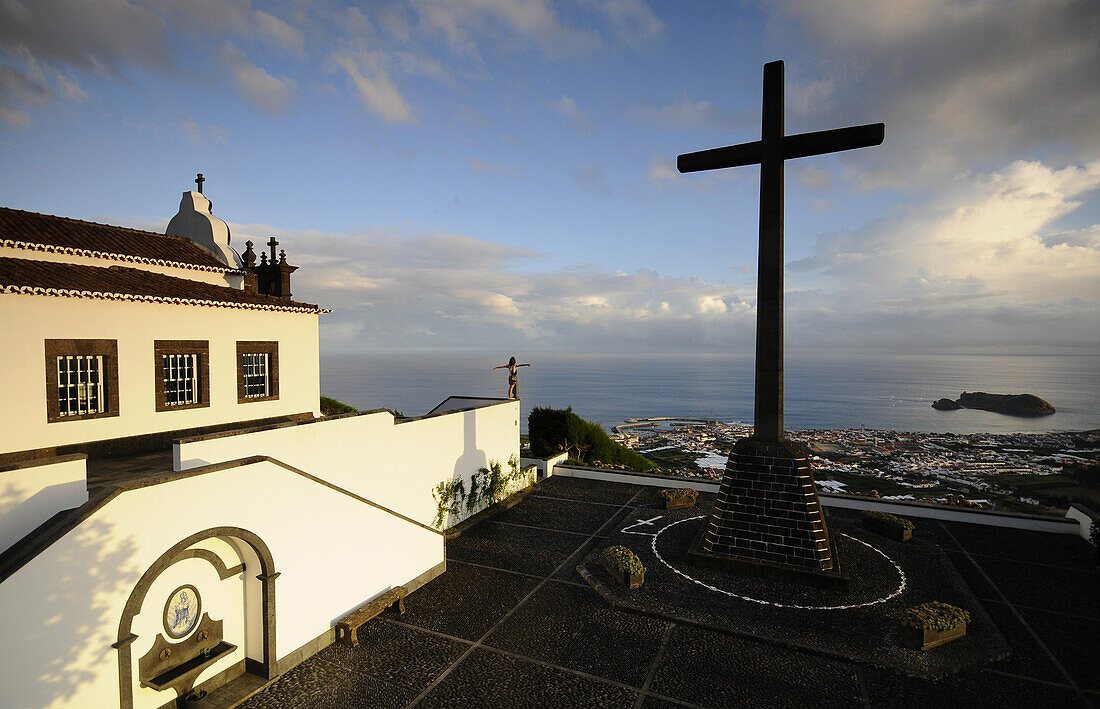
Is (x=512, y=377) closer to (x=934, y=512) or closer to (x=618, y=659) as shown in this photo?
(x=618, y=659)

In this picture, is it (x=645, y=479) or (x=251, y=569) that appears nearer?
(x=251, y=569)

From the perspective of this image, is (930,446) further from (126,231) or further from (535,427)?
(126,231)

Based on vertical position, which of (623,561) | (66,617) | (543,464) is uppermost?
(66,617)

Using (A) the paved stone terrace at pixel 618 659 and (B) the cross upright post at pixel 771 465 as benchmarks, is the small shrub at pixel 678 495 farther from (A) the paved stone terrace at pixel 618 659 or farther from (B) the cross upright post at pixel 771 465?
(A) the paved stone terrace at pixel 618 659

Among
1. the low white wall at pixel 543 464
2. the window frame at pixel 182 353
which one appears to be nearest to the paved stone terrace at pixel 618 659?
the window frame at pixel 182 353

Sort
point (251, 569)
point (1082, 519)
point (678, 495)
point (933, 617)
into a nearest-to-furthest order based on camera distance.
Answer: point (251, 569)
point (933, 617)
point (1082, 519)
point (678, 495)

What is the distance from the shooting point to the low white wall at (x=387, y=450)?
9.98 meters

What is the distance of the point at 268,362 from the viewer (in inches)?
615

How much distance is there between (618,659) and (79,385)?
13.6 metres

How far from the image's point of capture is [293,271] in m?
18.3

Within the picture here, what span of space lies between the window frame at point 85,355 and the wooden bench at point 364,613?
307 inches

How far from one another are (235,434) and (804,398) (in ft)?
601

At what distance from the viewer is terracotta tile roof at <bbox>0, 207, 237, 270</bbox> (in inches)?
464

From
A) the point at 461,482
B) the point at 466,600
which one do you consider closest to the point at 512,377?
the point at 461,482
